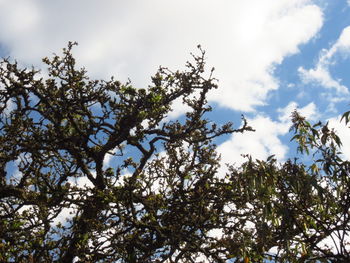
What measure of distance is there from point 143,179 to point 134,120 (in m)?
1.85

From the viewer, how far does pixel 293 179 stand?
7.61 m

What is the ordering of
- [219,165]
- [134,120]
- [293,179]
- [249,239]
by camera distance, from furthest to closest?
[219,165] → [134,120] → [249,239] → [293,179]

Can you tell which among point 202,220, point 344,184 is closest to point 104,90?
point 202,220

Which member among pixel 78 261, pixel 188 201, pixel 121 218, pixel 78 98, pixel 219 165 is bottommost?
pixel 78 261

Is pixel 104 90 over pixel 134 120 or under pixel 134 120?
over

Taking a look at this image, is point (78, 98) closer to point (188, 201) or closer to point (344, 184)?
point (188, 201)

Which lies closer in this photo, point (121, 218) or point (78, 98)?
point (121, 218)

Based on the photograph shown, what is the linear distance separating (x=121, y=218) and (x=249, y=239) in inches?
133

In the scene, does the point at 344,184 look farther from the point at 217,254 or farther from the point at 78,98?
the point at 78,98

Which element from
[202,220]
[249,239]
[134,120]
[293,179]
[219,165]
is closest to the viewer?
[293,179]

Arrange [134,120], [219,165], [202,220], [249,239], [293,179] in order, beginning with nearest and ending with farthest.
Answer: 1. [293,179]
2. [249,239]
3. [202,220]
4. [134,120]
5. [219,165]

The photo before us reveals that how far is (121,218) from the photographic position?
931 centimetres

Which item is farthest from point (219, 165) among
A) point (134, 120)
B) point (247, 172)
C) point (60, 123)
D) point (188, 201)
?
point (60, 123)

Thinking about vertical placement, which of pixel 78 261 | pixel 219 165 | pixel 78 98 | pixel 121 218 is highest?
pixel 78 98
